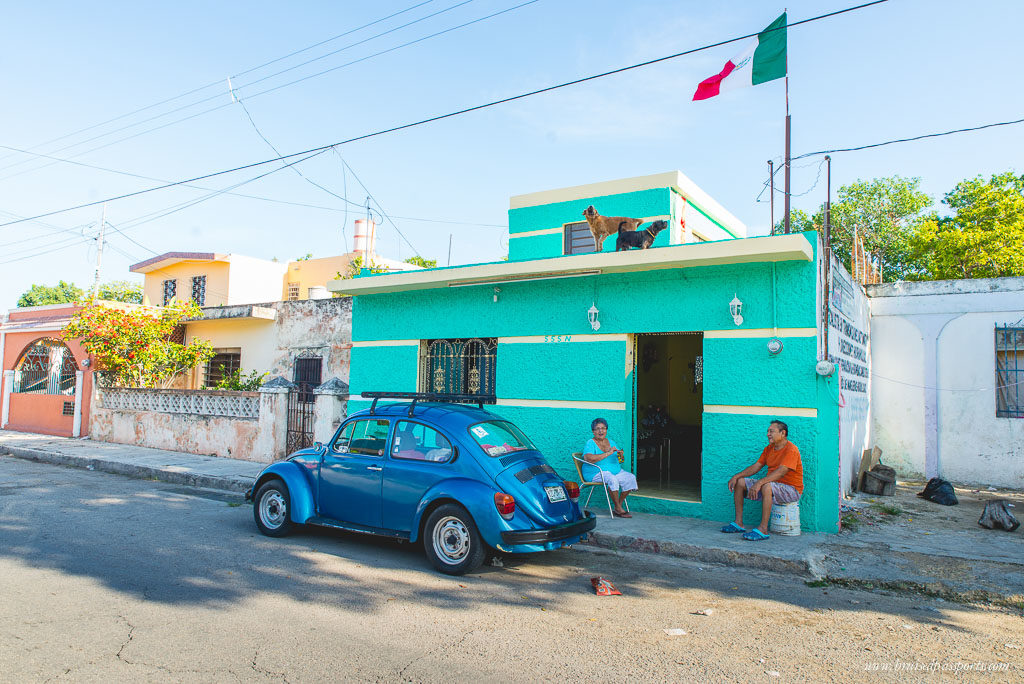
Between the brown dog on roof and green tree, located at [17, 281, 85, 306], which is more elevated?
green tree, located at [17, 281, 85, 306]

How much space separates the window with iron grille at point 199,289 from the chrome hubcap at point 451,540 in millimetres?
22824

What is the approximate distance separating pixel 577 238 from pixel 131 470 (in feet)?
31.4

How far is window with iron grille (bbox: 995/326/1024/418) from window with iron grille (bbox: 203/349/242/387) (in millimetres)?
18010

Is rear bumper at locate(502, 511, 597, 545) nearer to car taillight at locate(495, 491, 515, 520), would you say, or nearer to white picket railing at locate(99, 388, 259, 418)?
car taillight at locate(495, 491, 515, 520)

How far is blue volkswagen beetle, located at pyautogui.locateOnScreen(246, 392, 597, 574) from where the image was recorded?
19.2 feet

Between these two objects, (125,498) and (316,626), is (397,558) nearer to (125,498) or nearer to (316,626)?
(316,626)

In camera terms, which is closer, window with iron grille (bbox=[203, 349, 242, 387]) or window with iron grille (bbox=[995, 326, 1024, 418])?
window with iron grille (bbox=[995, 326, 1024, 418])

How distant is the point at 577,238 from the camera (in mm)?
11930

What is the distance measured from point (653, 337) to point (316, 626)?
10.8m

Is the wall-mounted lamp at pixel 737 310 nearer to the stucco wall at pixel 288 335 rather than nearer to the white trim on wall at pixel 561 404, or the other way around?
the white trim on wall at pixel 561 404

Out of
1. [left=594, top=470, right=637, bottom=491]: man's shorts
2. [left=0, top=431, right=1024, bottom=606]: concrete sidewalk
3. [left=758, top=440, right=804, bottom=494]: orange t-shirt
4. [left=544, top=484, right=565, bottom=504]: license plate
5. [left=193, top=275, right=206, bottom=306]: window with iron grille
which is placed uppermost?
[left=193, top=275, right=206, bottom=306]: window with iron grille

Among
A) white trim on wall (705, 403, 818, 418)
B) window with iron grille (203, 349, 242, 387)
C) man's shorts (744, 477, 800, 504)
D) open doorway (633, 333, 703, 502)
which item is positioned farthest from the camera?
window with iron grille (203, 349, 242, 387)

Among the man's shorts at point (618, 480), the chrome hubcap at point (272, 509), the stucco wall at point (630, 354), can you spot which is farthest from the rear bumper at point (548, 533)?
the chrome hubcap at point (272, 509)

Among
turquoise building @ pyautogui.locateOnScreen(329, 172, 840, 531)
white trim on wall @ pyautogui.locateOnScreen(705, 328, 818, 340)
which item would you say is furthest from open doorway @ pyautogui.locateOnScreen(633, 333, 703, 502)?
white trim on wall @ pyautogui.locateOnScreen(705, 328, 818, 340)
